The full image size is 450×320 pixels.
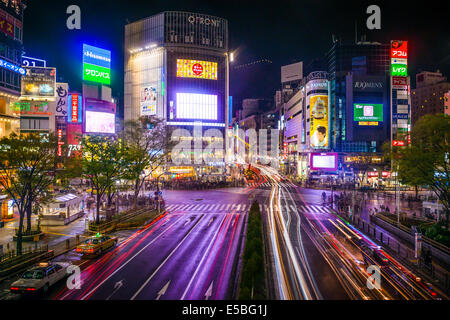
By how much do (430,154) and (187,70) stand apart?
78379 millimetres

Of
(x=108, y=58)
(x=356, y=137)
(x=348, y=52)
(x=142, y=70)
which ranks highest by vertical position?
(x=348, y=52)

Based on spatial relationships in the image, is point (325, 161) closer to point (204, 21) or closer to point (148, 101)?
point (148, 101)

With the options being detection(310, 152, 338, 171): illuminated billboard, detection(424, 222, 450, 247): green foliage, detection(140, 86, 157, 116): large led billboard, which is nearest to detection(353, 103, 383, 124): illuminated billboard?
detection(310, 152, 338, 171): illuminated billboard

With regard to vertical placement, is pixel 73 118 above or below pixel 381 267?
above

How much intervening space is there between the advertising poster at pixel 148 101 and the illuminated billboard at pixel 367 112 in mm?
61270

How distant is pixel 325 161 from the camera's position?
271 ft

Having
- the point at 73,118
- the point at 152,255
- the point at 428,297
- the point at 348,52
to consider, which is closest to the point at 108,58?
the point at 73,118

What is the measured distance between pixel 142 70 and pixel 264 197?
2785 inches

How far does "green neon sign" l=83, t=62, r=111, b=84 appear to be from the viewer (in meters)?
59.2

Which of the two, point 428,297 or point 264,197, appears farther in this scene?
point 264,197

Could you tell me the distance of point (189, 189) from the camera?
216 ft

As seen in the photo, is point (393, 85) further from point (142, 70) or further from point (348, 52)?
point (142, 70)
